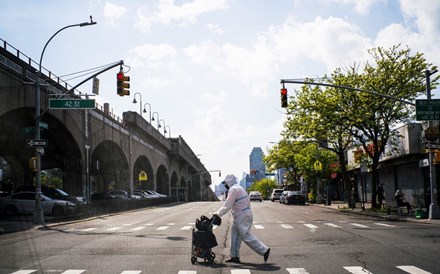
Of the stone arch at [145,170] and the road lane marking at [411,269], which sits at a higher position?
the stone arch at [145,170]

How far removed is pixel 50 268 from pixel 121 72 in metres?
13.0

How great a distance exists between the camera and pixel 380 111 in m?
28.9

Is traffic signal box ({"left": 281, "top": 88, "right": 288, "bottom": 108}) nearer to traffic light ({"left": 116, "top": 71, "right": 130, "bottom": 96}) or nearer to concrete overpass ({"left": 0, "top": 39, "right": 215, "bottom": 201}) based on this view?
traffic light ({"left": 116, "top": 71, "right": 130, "bottom": 96})

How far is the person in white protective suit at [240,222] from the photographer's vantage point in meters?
9.73

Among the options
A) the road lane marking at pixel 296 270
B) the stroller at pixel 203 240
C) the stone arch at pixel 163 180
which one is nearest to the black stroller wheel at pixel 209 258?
the stroller at pixel 203 240

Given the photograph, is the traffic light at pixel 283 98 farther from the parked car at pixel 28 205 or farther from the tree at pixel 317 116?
the parked car at pixel 28 205

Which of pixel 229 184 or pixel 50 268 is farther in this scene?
pixel 229 184

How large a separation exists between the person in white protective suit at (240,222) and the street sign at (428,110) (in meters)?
14.5

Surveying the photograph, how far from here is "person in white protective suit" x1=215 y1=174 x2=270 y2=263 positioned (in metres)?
9.73

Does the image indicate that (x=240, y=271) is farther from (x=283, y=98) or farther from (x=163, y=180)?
Answer: (x=163, y=180)

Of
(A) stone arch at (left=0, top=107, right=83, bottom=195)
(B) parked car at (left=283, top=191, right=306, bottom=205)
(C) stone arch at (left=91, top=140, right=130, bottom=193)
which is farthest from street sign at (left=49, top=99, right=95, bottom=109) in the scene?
(B) parked car at (left=283, top=191, right=306, bottom=205)

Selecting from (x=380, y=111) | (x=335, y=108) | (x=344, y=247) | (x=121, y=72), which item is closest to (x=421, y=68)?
(x=380, y=111)

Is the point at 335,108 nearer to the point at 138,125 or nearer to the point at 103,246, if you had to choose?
the point at 103,246

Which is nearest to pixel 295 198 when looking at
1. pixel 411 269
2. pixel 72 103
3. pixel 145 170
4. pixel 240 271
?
pixel 145 170
